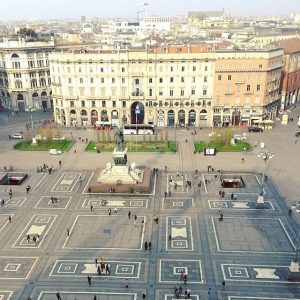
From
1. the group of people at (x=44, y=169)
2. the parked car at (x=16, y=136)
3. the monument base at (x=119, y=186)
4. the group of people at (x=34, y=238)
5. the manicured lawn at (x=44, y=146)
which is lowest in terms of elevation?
the parked car at (x=16, y=136)

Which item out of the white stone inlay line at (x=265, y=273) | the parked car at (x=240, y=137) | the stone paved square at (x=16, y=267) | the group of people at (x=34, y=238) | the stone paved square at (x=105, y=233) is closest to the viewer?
the white stone inlay line at (x=265, y=273)

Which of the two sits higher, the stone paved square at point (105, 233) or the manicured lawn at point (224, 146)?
the stone paved square at point (105, 233)

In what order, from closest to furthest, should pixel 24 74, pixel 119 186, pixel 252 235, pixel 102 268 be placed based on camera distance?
1. pixel 102 268
2. pixel 252 235
3. pixel 119 186
4. pixel 24 74

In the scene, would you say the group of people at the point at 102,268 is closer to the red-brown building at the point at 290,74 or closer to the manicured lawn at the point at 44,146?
the manicured lawn at the point at 44,146

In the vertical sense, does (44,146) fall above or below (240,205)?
below

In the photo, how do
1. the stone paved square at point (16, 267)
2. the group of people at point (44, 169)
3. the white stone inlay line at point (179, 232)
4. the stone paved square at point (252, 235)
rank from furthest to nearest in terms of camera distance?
the group of people at point (44, 169) → the white stone inlay line at point (179, 232) → the stone paved square at point (252, 235) → the stone paved square at point (16, 267)

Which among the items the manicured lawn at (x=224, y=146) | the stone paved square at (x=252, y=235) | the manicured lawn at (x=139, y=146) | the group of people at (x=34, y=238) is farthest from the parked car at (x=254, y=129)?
the group of people at (x=34, y=238)

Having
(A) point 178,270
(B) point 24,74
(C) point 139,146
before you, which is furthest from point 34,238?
(B) point 24,74

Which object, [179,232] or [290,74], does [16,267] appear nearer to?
[179,232]
